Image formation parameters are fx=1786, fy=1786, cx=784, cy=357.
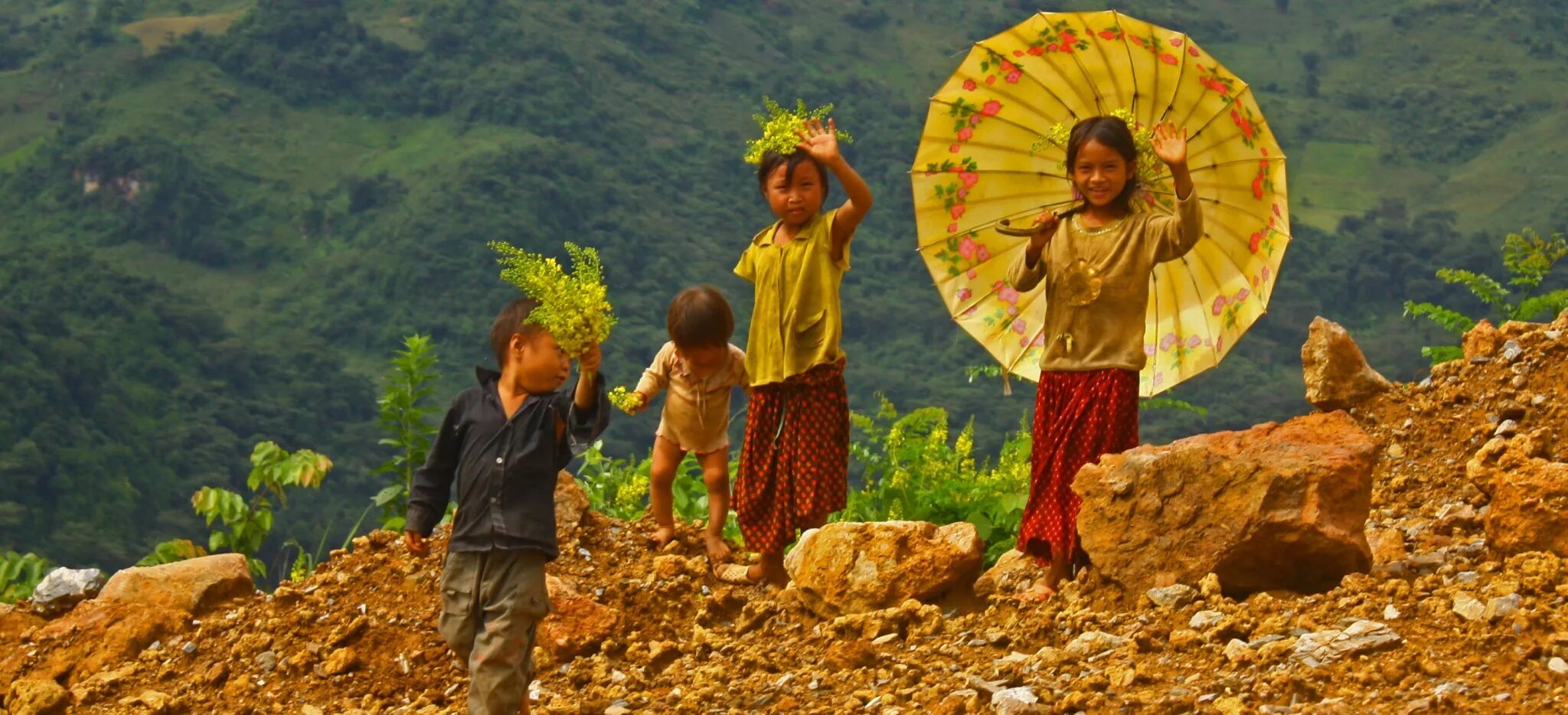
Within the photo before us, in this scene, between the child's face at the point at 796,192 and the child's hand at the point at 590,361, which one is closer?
the child's hand at the point at 590,361

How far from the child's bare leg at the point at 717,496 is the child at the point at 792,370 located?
66mm

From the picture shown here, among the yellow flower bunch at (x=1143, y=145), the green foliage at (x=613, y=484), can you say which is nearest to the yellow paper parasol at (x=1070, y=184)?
the yellow flower bunch at (x=1143, y=145)

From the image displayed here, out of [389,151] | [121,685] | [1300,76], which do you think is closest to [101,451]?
[389,151]

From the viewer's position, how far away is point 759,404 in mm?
6602

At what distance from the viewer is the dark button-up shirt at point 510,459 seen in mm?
5031

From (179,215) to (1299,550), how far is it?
1910 inches

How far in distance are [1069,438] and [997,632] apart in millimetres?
858

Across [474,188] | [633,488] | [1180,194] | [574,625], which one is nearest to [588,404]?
[574,625]

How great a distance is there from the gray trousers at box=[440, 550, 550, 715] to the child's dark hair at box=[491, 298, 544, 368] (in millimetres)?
589

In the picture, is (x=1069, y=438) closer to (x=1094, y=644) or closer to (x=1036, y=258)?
(x=1036, y=258)

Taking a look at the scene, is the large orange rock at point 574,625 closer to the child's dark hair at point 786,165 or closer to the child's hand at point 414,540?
the child's hand at point 414,540

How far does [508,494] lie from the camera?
506 cm

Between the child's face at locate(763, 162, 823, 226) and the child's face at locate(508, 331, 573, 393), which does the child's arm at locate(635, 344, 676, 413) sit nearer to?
the child's face at locate(763, 162, 823, 226)

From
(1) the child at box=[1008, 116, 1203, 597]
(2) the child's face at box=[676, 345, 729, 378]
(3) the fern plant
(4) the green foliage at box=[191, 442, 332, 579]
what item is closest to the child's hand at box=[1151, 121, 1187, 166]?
(1) the child at box=[1008, 116, 1203, 597]
